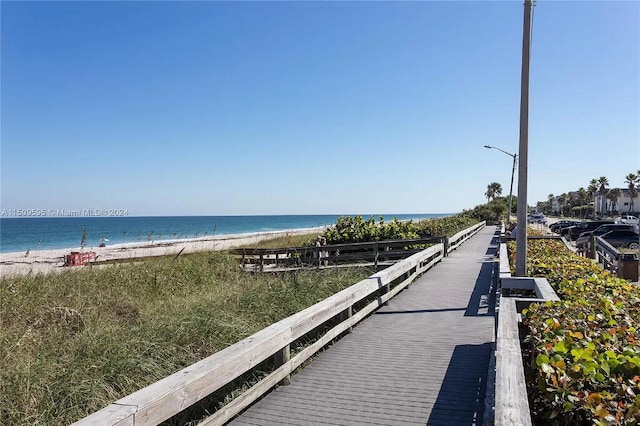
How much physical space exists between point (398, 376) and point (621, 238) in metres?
29.6

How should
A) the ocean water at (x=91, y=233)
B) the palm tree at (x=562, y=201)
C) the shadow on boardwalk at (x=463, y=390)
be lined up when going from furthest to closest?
the palm tree at (x=562, y=201), the ocean water at (x=91, y=233), the shadow on boardwalk at (x=463, y=390)

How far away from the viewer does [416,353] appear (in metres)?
6.29

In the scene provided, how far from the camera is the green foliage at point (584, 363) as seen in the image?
267cm

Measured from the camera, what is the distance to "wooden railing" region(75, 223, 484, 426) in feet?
10.3

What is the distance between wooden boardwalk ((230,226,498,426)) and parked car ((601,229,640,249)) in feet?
80.5

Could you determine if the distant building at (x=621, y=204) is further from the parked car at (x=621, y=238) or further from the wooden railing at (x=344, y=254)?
the wooden railing at (x=344, y=254)

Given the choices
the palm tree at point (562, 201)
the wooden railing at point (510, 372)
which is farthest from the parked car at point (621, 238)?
the palm tree at point (562, 201)

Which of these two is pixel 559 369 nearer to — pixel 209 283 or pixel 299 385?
pixel 299 385

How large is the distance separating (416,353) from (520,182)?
183 inches

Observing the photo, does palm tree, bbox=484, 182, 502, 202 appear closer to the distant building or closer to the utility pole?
the distant building

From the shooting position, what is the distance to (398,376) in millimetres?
5438

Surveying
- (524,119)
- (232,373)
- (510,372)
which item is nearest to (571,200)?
(524,119)

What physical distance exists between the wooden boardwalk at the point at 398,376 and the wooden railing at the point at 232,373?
0.17 metres

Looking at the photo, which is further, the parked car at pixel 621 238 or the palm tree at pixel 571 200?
the palm tree at pixel 571 200
